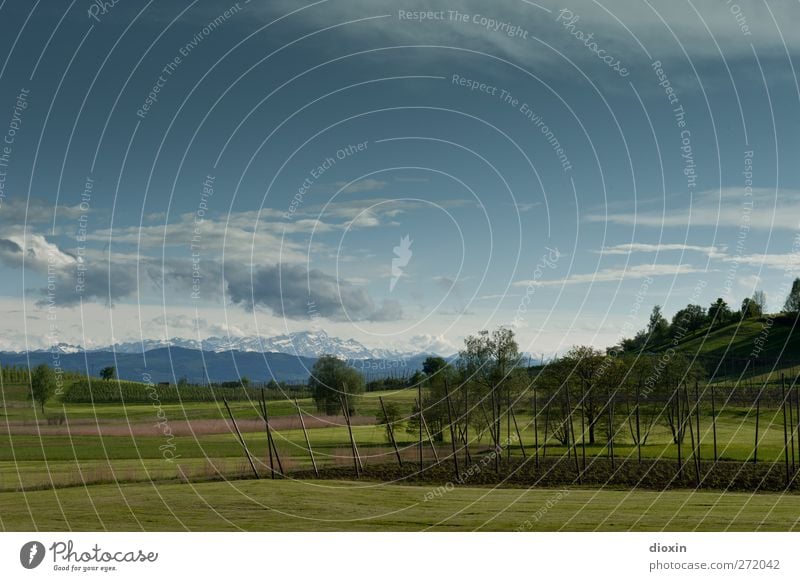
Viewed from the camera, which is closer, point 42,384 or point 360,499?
point 360,499

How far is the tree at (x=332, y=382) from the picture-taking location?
8325 cm

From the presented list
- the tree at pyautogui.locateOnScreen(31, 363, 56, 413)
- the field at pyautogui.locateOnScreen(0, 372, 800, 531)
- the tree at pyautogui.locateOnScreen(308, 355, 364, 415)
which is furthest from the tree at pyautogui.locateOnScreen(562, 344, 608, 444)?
the tree at pyautogui.locateOnScreen(31, 363, 56, 413)

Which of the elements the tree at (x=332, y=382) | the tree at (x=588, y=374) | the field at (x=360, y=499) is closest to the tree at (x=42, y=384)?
the tree at (x=332, y=382)

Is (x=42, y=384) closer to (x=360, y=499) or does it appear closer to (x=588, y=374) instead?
(x=588, y=374)

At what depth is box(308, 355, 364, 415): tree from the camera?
83.2 metres

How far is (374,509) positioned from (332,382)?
210 feet

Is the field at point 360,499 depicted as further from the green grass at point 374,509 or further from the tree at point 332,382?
the tree at point 332,382

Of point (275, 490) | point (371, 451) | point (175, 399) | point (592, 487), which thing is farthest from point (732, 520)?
point (175, 399)

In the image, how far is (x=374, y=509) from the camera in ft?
85.5

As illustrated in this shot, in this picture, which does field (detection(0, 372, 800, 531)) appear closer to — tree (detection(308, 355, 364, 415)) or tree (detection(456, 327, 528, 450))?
tree (detection(456, 327, 528, 450))

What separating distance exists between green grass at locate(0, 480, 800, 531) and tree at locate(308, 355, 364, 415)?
46.5 meters

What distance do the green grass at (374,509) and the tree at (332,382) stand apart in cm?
4654

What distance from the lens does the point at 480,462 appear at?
44.5 metres

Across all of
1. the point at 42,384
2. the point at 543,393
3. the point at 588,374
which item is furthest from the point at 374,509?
the point at 42,384
